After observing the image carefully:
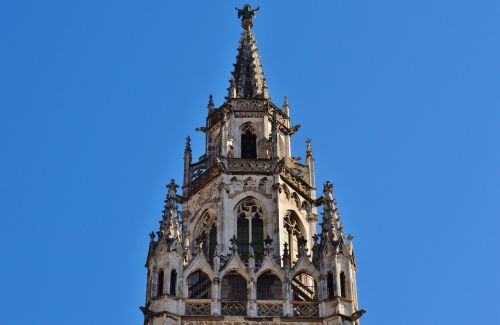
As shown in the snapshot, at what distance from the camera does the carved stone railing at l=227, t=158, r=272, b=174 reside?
47.2 meters

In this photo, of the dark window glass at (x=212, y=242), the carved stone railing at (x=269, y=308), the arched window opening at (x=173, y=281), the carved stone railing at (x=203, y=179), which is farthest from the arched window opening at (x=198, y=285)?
the carved stone railing at (x=203, y=179)

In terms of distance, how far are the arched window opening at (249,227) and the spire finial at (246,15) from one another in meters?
13.5

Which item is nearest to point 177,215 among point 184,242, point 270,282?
point 184,242

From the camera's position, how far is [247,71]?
54062mm

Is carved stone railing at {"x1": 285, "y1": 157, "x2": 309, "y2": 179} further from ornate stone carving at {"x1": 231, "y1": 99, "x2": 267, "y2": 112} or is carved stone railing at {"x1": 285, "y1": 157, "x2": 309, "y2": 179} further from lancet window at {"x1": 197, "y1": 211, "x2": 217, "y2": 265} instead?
lancet window at {"x1": 197, "y1": 211, "x2": 217, "y2": 265}

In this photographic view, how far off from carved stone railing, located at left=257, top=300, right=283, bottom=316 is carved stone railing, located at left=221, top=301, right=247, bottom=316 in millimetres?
503

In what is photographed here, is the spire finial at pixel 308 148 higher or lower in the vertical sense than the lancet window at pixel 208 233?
higher

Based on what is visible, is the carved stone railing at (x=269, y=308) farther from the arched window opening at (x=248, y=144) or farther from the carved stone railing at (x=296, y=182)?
the arched window opening at (x=248, y=144)

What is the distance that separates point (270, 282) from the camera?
A: 42906 millimetres

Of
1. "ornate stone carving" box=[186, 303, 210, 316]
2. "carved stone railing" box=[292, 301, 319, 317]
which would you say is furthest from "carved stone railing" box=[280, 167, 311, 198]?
"ornate stone carving" box=[186, 303, 210, 316]

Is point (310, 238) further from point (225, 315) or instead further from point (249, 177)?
point (225, 315)

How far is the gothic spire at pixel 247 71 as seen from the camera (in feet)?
172

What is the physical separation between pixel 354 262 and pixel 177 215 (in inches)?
260

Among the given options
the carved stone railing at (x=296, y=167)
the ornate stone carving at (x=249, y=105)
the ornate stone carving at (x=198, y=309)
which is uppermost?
the ornate stone carving at (x=249, y=105)
